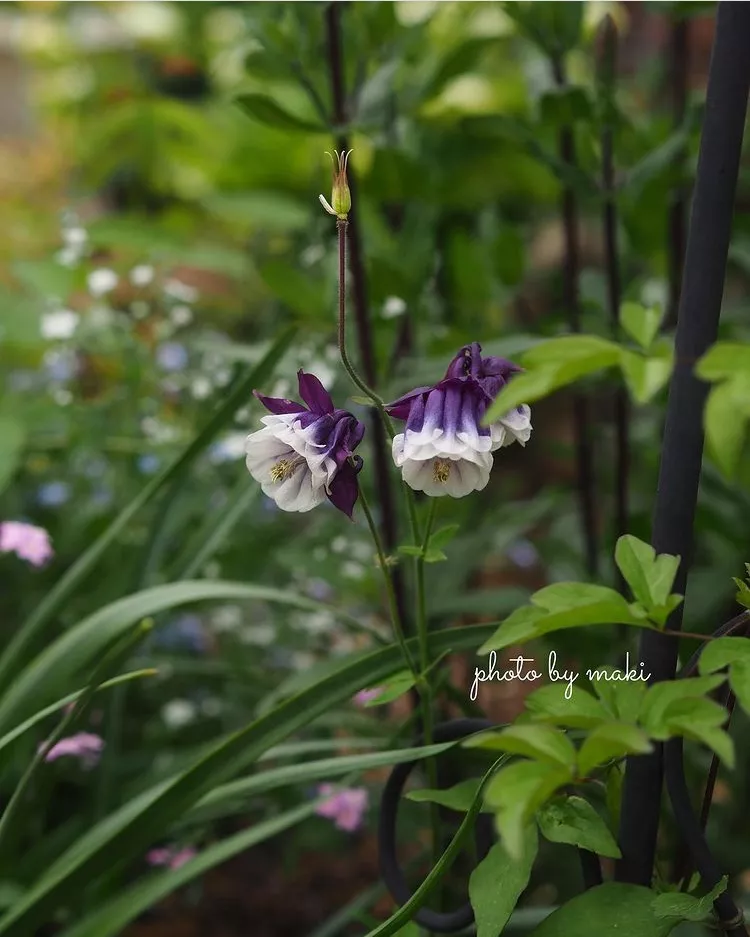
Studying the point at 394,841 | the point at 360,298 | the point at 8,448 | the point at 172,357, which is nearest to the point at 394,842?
the point at 394,841

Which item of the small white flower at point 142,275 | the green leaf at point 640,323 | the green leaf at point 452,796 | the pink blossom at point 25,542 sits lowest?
the green leaf at point 452,796

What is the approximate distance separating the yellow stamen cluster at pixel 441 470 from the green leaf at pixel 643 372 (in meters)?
0.11

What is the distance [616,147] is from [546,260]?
112cm

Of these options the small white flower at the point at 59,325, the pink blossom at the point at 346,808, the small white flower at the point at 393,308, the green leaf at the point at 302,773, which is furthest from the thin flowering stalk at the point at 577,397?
the small white flower at the point at 59,325

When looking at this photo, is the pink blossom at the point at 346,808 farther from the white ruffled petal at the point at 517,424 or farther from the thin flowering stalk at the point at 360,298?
the white ruffled petal at the point at 517,424

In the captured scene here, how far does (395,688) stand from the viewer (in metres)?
0.58

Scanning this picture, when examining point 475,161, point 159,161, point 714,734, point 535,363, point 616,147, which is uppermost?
point 159,161

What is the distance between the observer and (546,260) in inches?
83.0

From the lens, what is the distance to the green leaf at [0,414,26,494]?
0.95 metres

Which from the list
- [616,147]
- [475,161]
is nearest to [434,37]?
[475,161]

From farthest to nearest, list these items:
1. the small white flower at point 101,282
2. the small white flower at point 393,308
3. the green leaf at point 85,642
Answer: the small white flower at point 101,282, the small white flower at point 393,308, the green leaf at point 85,642

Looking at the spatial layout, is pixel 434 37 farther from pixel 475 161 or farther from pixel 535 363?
pixel 535 363

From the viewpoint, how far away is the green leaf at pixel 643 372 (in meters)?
0.42

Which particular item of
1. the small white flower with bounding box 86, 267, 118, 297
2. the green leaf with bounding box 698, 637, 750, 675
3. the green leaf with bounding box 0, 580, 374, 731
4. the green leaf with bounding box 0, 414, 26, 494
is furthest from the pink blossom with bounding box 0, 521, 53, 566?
the green leaf with bounding box 698, 637, 750, 675
